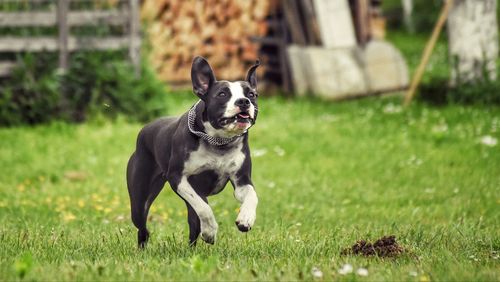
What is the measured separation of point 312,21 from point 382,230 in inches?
374

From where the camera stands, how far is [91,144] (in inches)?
442

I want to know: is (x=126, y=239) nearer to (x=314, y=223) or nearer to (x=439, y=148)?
(x=314, y=223)

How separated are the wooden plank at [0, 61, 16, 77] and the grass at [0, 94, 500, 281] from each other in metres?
0.88

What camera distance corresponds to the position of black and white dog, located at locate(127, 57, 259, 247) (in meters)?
4.93

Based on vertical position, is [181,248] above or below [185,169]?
below

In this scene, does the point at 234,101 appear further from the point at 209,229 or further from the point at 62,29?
the point at 62,29

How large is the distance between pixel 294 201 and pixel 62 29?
514 centimetres

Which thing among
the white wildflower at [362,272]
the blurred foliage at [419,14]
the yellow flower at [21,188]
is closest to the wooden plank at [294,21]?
the yellow flower at [21,188]

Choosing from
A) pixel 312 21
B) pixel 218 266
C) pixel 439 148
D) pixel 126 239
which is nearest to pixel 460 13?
pixel 312 21

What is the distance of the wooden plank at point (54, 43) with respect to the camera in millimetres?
12336

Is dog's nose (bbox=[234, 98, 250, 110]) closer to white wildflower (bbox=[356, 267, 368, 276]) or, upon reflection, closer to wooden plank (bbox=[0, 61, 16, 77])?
white wildflower (bbox=[356, 267, 368, 276])

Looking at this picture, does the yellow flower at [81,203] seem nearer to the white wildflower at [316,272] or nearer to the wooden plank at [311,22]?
the white wildflower at [316,272]

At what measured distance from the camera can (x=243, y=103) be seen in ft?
16.1

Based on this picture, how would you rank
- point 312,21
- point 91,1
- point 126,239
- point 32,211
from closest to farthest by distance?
1. point 126,239
2. point 32,211
3. point 91,1
4. point 312,21
